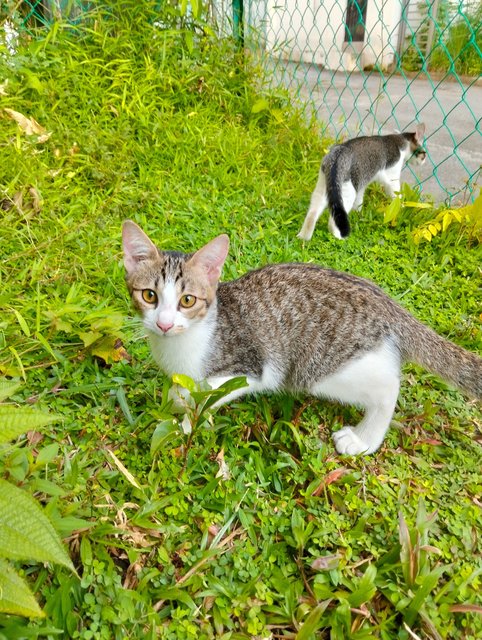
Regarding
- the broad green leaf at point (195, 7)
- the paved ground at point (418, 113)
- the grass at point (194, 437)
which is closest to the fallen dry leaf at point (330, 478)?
the grass at point (194, 437)

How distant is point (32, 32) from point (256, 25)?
8.41ft

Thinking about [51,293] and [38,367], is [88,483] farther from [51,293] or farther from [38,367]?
[51,293]

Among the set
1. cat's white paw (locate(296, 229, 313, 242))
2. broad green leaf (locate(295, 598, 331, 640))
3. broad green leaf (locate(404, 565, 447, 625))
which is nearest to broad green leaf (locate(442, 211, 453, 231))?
cat's white paw (locate(296, 229, 313, 242))

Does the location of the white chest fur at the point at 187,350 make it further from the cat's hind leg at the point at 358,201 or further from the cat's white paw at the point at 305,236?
the cat's hind leg at the point at 358,201

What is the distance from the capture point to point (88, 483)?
6.28 feet

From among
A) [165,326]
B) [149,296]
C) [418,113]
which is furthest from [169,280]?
[418,113]

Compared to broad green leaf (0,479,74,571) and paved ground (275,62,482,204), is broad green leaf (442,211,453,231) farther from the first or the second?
broad green leaf (0,479,74,571)

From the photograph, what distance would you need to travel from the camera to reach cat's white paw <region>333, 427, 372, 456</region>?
221 cm

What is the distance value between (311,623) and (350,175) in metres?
3.18

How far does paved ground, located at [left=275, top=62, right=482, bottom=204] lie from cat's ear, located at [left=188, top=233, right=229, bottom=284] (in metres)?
2.95

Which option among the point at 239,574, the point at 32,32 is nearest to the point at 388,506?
the point at 239,574

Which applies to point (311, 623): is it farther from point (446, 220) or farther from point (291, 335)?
point (446, 220)

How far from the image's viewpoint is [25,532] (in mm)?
1207

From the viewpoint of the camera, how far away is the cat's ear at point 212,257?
2.21 m
